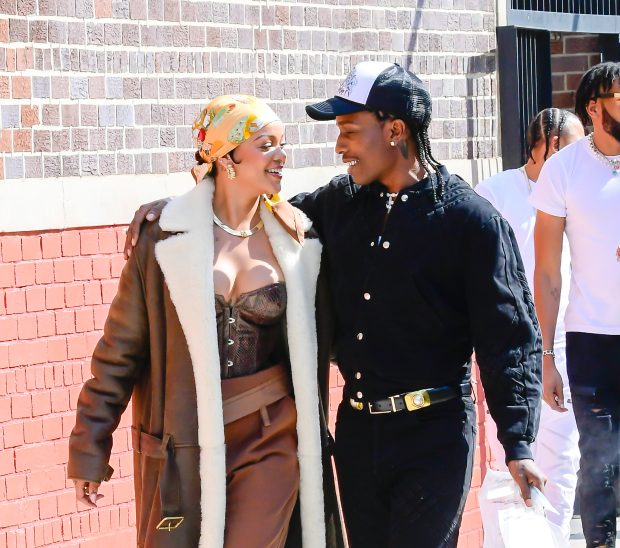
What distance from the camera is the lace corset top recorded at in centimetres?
493

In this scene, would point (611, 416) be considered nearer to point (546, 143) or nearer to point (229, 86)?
point (546, 143)

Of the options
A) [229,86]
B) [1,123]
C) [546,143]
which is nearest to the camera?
[1,123]

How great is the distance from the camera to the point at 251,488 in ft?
16.2

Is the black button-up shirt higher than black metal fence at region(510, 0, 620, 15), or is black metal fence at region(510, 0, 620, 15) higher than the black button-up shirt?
black metal fence at region(510, 0, 620, 15)

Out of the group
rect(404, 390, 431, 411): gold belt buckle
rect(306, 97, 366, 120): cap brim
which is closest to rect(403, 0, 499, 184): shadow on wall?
rect(306, 97, 366, 120): cap brim

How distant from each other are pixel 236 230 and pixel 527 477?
1.21 m

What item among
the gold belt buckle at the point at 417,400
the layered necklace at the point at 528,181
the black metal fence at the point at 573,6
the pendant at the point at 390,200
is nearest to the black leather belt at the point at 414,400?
the gold belt buckle at the point at 417,400

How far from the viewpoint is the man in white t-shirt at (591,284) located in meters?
6.38

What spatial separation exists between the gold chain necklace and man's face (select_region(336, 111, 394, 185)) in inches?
14.4

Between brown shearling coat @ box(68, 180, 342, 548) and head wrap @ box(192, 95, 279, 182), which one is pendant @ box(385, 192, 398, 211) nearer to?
brown shearling coat @ box(68, 180, 342, 548)

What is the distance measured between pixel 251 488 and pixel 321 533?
0.32 metres

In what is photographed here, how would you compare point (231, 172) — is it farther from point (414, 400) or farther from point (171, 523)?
point (171, 523)

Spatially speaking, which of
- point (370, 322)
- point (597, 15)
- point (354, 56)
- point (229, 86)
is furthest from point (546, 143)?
point (370, 322)

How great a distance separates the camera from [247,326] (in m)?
4.96
